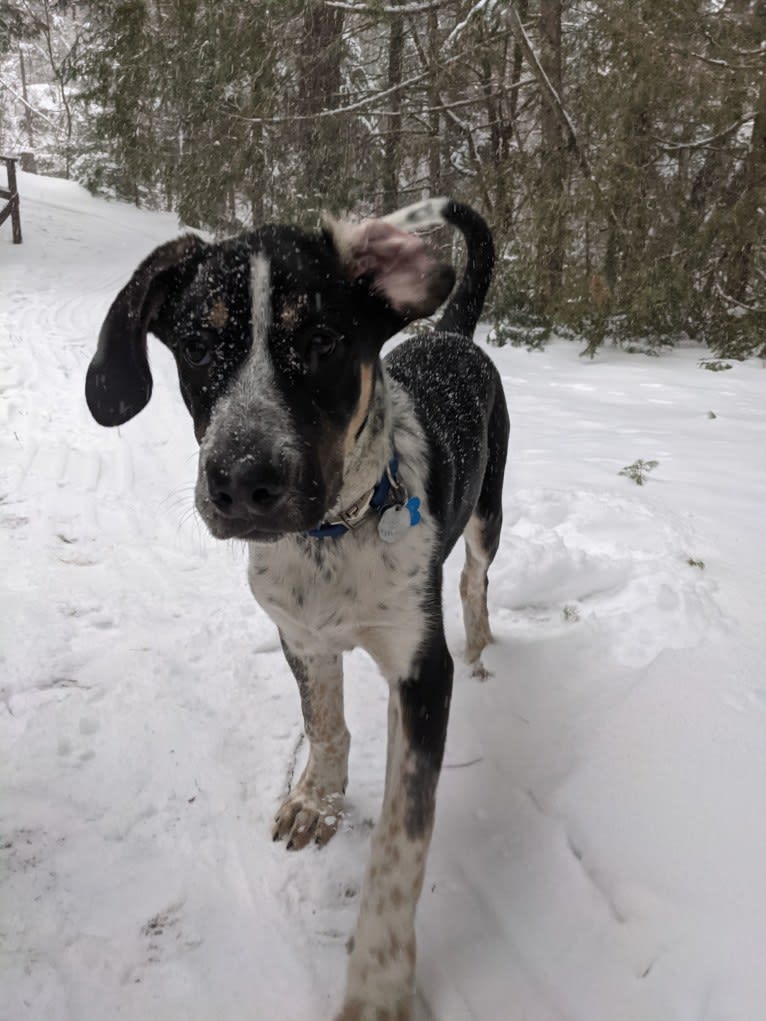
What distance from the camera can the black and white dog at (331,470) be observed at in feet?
5.74

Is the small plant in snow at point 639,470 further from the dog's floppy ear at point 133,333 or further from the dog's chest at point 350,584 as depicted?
the dog's floppy ear at point 133,333

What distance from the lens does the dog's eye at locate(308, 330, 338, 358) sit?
1.87 metres

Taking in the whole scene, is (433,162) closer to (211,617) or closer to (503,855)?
(211,617)

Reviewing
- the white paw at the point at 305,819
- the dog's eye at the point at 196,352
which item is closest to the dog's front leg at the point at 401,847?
the white paw at the point at 305,819

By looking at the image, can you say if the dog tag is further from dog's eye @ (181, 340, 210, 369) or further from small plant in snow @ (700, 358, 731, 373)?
small plant in snow @ (700, 358, 731, 373)

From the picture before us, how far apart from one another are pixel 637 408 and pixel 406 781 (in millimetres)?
5635

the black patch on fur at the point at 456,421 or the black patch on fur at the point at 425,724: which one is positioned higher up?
the black patch on fur at the point at 456,421

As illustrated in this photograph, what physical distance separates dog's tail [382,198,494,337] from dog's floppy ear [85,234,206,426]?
0.61 metres

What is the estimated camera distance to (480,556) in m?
3.27

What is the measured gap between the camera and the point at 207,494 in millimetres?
1710

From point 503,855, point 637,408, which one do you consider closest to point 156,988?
point 503,855

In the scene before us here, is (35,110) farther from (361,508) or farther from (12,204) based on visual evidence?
(361,508)

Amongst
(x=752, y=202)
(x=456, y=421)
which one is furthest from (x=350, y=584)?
(x=752, y=202)

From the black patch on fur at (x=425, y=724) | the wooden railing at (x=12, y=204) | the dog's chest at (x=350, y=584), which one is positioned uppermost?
the dog's chest at (x=350, y=584)
